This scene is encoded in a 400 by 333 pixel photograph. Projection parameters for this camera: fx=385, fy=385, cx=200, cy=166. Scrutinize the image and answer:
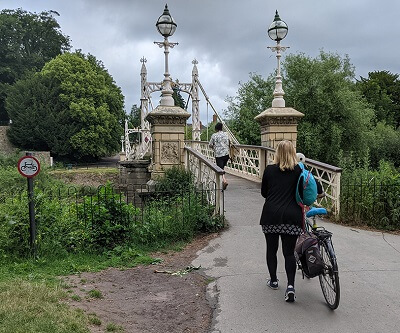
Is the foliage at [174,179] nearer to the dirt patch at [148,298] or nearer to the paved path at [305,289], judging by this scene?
the paved path at [305,289]

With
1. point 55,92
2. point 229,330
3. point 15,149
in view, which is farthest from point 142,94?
point 229,330

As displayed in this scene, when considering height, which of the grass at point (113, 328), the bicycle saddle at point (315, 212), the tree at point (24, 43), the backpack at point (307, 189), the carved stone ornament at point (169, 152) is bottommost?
the grass at point (113, 328)

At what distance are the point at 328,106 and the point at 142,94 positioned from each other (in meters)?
18.2

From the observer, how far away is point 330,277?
3.96 meters

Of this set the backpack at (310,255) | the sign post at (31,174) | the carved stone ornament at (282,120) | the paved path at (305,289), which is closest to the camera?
the paved path at (305,289)

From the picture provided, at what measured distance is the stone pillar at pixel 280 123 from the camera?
411 inches

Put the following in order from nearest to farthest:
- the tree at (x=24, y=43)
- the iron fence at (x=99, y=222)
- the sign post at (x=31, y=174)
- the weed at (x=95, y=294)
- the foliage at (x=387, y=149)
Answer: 1. the weed at (x=95, y=294)
2. the sign post at (x=31, y=174)
3. the iron fence at (x=99, y=222)
4. the foliage at (x=387, y=149)
5. the tree at (x=24, y=43)

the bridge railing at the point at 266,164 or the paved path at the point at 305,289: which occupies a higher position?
the bridge railing at the point at 266,164

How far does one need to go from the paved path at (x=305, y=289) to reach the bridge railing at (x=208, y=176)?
0.62 m

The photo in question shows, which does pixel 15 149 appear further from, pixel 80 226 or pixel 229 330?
pixel 229 330

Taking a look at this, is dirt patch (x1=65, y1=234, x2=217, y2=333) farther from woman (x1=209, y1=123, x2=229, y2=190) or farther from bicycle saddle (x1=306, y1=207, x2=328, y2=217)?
woman (x1=209, y1=123, x2=229, y2=190)

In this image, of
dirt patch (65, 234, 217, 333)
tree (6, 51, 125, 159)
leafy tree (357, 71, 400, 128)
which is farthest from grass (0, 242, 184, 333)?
tree (6, 51, 125, 159)

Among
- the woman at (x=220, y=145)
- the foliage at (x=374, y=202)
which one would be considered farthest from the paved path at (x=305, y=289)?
the woman at (x=220, y=145)

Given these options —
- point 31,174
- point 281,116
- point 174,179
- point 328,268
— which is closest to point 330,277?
point 328,268
